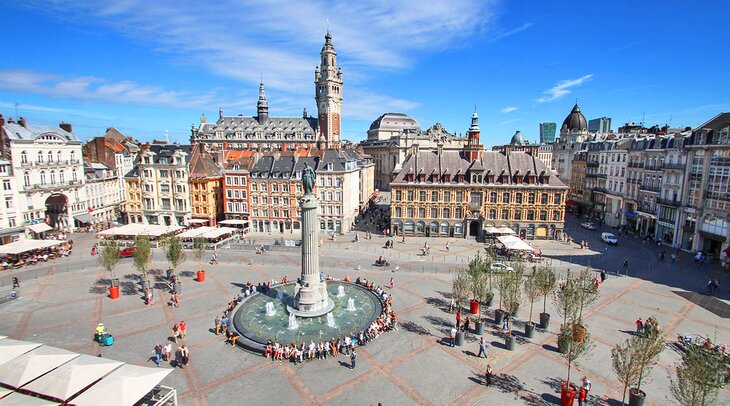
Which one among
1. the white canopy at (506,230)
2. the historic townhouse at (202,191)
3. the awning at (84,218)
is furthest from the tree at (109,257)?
the white canopy at (506,230)

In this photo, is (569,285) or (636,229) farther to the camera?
(636,229)

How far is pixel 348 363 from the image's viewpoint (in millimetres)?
24516

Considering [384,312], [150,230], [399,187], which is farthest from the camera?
[399,187]

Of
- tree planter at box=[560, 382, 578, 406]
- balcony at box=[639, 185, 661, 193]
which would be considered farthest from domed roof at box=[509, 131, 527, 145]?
tree planter at box=[560, 382, 578, 406]

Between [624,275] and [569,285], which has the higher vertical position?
[569,285]

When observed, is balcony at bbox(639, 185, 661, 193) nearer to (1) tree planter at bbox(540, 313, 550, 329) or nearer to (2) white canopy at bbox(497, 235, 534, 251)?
(2) white canopy at bbox(497, 235, 534, 251)

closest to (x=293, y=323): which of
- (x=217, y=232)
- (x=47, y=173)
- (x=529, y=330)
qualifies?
(x=529, y=330)

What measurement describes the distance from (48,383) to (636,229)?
8144 centimetres

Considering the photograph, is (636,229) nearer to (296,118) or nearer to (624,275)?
(624,275)

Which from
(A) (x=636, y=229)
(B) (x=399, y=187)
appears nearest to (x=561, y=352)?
(B) (x=399, y=187)

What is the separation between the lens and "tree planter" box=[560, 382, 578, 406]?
20.0 metres

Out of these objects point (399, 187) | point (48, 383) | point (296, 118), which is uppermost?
point (296, 118)

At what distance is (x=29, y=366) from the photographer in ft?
63.0

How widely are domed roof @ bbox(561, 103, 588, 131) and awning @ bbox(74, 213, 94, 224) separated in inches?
5125
